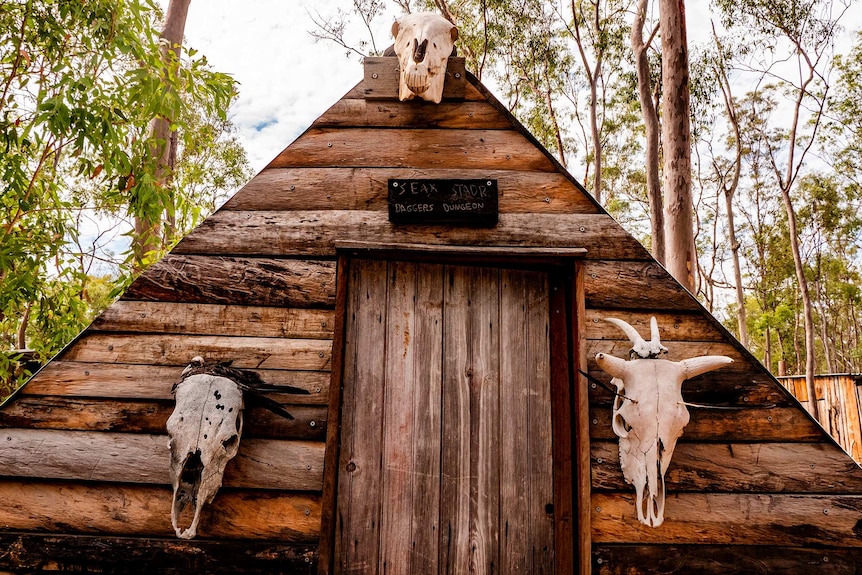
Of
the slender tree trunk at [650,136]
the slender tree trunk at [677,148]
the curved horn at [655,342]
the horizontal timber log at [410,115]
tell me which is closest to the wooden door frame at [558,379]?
the curved horn at [655,342]

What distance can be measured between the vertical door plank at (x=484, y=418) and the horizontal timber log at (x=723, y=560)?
0.59 m

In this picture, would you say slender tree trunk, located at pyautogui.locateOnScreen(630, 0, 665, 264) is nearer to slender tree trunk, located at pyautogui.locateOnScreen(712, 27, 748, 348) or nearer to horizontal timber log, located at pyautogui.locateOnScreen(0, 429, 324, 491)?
slender tree trunk, located at pyautogui.locateOnScreen(712, 27, 748, 348)

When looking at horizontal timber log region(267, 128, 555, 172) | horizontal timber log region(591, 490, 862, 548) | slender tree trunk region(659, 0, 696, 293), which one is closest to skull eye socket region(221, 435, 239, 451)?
horizontal timber log region(267, 128, 555, 172)

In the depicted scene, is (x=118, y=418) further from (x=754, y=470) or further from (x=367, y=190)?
(x=754, y=470)

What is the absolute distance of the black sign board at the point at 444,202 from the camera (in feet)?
10.2

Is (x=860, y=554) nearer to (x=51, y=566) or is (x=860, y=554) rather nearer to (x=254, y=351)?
(x=254, y=351)

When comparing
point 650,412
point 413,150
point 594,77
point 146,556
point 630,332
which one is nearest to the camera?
point 650,412

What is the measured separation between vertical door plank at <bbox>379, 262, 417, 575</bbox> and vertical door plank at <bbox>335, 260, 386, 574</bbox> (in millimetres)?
42

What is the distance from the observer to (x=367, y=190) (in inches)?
126

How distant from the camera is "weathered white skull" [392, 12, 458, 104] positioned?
3162 millimetres

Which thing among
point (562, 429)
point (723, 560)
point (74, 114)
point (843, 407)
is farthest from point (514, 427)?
point (843, 407)

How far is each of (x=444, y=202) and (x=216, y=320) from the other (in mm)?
1453

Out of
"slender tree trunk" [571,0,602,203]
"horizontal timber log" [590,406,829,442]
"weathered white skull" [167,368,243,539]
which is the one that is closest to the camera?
"weathered white skull" [167,368,243,539]

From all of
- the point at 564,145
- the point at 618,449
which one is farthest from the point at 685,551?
the point at 564,145
